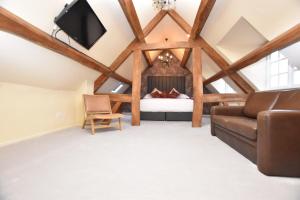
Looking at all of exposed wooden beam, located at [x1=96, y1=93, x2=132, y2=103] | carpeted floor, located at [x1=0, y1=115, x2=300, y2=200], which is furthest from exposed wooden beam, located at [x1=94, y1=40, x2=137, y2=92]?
carpeted floor, located at [x1=0, y1=115, x2=300, y2=200]

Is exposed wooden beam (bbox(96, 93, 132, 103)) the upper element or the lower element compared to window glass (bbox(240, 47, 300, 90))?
lower

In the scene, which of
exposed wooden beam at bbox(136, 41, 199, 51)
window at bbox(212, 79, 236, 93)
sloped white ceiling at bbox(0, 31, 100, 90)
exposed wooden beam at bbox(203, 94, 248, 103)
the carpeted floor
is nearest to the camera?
the carpeted floor

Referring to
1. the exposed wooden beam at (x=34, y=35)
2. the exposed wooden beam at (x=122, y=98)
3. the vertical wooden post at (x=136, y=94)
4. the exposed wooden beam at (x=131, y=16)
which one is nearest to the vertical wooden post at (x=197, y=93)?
the vertical wooden post at (x=136, y=94)

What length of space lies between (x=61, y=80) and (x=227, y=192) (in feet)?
10.8

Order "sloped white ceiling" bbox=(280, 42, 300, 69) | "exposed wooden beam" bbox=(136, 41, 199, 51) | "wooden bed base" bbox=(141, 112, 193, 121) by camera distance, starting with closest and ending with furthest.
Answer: "sloped white ceiling" bbox=(280, 42, 300, 69) < "exposed wooden beam" bbox=(136, 41, 199, 51) < "wooden bed base" bbox=(141, 112, 193, 121)

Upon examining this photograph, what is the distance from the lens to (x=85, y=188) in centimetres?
123

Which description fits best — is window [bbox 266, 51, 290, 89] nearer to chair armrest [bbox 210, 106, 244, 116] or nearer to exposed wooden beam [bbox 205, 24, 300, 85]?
exposed wooden beam [bbox 205, 24, 300, 85]

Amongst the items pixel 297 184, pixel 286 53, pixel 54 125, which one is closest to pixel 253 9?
pixel 286 53

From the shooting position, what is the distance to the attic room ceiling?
2123 mm

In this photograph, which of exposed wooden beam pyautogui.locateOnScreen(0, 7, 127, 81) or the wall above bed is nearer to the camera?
exposed wooden beam pyautogui.locateOnScreen(0, 7, 127, 81)

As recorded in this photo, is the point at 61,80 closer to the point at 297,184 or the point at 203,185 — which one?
the point at 203,185

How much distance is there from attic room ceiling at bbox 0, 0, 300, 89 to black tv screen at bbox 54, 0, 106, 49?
0.35ft

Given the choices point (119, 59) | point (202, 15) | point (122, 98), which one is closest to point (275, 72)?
point (202, 15)

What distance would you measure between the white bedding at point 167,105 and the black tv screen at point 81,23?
2.15 meters
